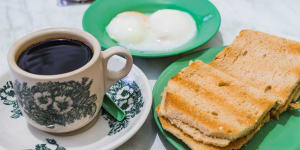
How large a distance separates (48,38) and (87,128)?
0.30m

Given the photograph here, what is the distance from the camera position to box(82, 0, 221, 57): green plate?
1.29 m

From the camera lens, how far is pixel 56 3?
1700 millimetres

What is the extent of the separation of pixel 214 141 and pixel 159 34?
0.71 meters

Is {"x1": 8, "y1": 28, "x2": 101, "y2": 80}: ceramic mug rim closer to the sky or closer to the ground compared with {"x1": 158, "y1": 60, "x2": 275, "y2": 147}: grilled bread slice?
closer to the sky

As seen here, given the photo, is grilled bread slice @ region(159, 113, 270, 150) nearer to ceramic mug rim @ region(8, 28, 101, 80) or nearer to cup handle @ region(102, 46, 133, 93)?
cup handle @ region(102, 46, 133, 93)

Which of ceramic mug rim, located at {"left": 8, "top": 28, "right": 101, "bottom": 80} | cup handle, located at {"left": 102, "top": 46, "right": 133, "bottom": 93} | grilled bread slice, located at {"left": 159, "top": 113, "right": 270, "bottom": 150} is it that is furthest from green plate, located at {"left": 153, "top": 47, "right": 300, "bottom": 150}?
ceramic mug rim, located at {"left": 8, "top": 28, "right": 101, "bottom": 80}

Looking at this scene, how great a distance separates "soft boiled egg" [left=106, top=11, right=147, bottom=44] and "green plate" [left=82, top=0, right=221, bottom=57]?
3cm

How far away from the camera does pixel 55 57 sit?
0.82m

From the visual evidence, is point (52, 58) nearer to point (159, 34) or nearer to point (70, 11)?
point (159, 34)

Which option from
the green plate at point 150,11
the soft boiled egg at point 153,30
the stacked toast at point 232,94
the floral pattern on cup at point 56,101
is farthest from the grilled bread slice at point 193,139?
the soft boiled egg at point 153,30

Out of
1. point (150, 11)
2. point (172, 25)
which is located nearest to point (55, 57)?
point (172, 25)

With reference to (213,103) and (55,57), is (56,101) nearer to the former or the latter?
(55,57)

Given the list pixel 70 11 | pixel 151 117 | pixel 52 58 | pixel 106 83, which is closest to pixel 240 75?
pixel 151 117

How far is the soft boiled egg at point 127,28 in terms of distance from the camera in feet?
4.55
